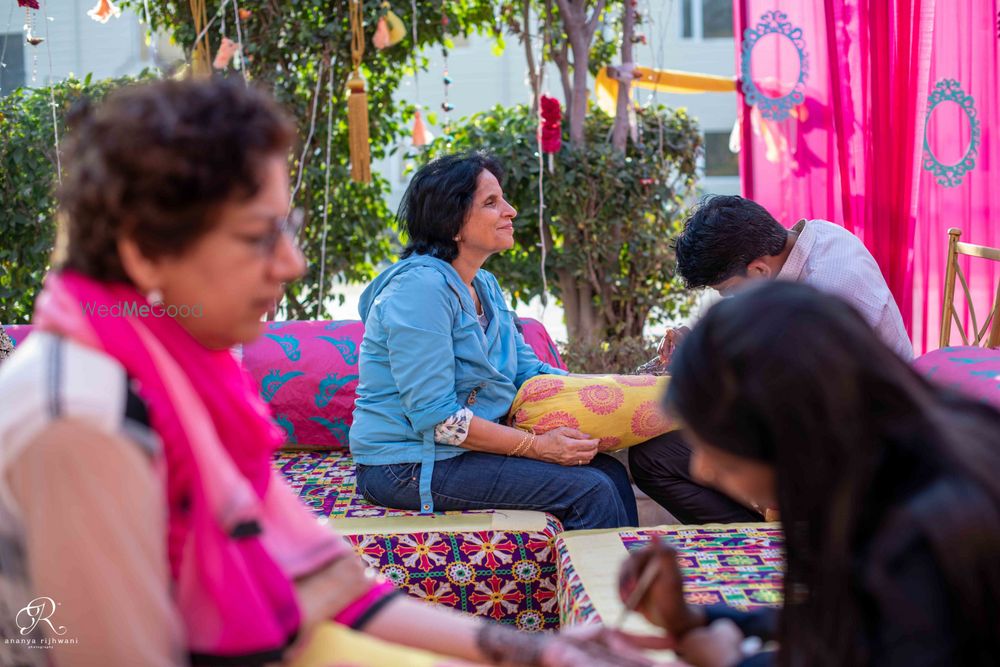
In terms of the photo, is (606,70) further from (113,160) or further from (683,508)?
(113,160)

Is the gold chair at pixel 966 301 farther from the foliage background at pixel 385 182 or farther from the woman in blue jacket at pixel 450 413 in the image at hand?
the foliage background at pixel 385 182

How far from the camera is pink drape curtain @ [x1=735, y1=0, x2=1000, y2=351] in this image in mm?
3492

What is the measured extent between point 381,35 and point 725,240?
295 cm

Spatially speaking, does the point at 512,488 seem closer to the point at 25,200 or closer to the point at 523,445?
the point at 523,445

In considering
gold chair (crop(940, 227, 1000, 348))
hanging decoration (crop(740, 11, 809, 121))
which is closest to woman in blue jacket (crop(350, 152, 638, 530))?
gold chair (crop(940, 227, 1000, 348))

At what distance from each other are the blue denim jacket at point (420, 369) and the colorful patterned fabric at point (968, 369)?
1.22 metres

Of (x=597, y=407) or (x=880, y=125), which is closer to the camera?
(x=597, y=407)

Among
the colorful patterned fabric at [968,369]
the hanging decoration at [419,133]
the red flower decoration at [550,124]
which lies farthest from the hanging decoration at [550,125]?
the colorful patterned fabric at [968,369]

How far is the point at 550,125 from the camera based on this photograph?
5.07 meters

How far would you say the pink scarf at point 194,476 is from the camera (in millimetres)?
1128

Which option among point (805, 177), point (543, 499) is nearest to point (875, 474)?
point (543, 499)

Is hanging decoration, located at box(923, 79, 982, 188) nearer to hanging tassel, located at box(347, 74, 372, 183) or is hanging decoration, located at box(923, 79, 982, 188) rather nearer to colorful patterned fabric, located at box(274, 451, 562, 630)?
colorful patterned fabric, located at box(274, 451, 562, 630)

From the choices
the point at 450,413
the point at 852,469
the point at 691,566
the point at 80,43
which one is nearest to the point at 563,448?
the point at 450,413

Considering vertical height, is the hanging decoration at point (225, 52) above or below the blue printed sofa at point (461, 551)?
above
